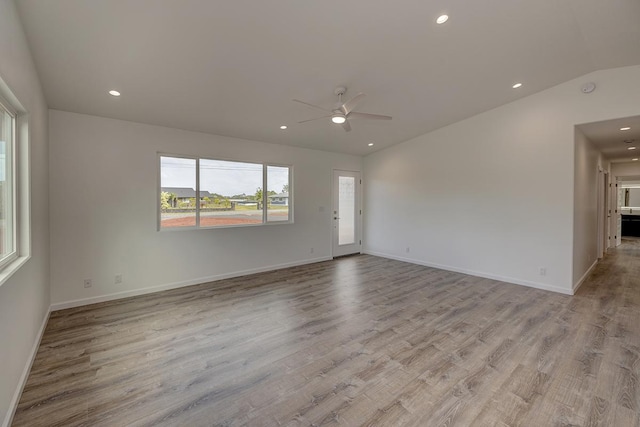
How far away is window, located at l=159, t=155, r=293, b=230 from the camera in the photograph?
14.7ft

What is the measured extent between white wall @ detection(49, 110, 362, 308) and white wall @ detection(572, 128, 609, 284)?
5.28 m

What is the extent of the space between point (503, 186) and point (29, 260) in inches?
248

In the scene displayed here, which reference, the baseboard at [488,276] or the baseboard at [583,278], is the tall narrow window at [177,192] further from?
the baseboard at [583,278]

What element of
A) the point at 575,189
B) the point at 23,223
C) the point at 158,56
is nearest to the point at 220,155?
the point at 158,56

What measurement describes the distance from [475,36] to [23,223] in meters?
4.71

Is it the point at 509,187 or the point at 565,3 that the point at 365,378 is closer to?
the point at 565,3

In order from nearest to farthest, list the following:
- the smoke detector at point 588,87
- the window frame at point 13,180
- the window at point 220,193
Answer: the window frame at point 13,180
the smoke detector at point 588,87
the window at point 220,193

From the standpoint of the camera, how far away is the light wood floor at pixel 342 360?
1900 mm

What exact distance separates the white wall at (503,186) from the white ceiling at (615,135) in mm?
306

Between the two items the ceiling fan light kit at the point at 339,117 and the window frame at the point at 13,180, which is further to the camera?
the ceiling fan light kit at the point at 339,117

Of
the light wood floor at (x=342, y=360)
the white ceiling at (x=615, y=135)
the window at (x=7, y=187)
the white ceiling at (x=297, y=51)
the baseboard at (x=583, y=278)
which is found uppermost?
the white ceiling at (x=297, y=51)

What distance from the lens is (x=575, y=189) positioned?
4238mm

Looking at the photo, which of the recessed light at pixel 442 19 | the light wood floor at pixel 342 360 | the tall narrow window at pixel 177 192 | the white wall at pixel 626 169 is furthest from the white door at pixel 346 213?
the white wall at pixel 626 169

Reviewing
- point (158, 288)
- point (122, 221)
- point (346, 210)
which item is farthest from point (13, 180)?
point (346, 210)
